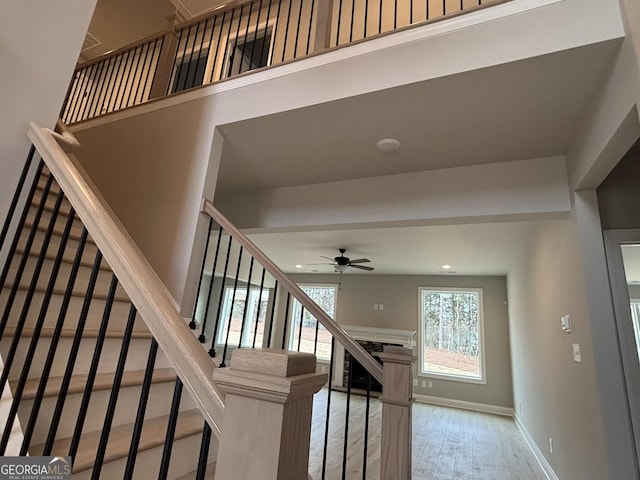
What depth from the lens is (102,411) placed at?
1508 mm

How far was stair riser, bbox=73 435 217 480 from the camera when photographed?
128 centimetres

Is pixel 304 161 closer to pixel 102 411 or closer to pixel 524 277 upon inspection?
pixel 102 411

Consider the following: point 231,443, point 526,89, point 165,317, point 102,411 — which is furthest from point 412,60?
point 102,411

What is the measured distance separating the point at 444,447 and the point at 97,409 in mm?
4286

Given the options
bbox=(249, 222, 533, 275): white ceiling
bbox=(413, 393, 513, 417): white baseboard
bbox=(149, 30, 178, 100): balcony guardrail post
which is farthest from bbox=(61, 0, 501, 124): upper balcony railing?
bbox=(413, 393, 513, 417): white baseboard

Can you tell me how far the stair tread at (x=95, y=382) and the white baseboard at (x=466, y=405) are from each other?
6490 mm

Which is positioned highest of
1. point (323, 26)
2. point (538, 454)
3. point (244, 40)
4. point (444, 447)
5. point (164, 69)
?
point (244, 40)

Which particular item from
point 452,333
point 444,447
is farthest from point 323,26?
point 452,333

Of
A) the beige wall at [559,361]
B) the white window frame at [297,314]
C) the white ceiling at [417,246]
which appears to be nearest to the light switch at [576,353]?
the beige wall at [559,361]

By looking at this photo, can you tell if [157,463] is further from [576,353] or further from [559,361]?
[559,361]

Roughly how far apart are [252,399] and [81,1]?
255cm

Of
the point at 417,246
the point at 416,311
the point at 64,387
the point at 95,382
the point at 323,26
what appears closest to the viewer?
the point at 64,387

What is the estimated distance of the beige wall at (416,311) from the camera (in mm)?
6645

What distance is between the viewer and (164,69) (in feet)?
10.2
